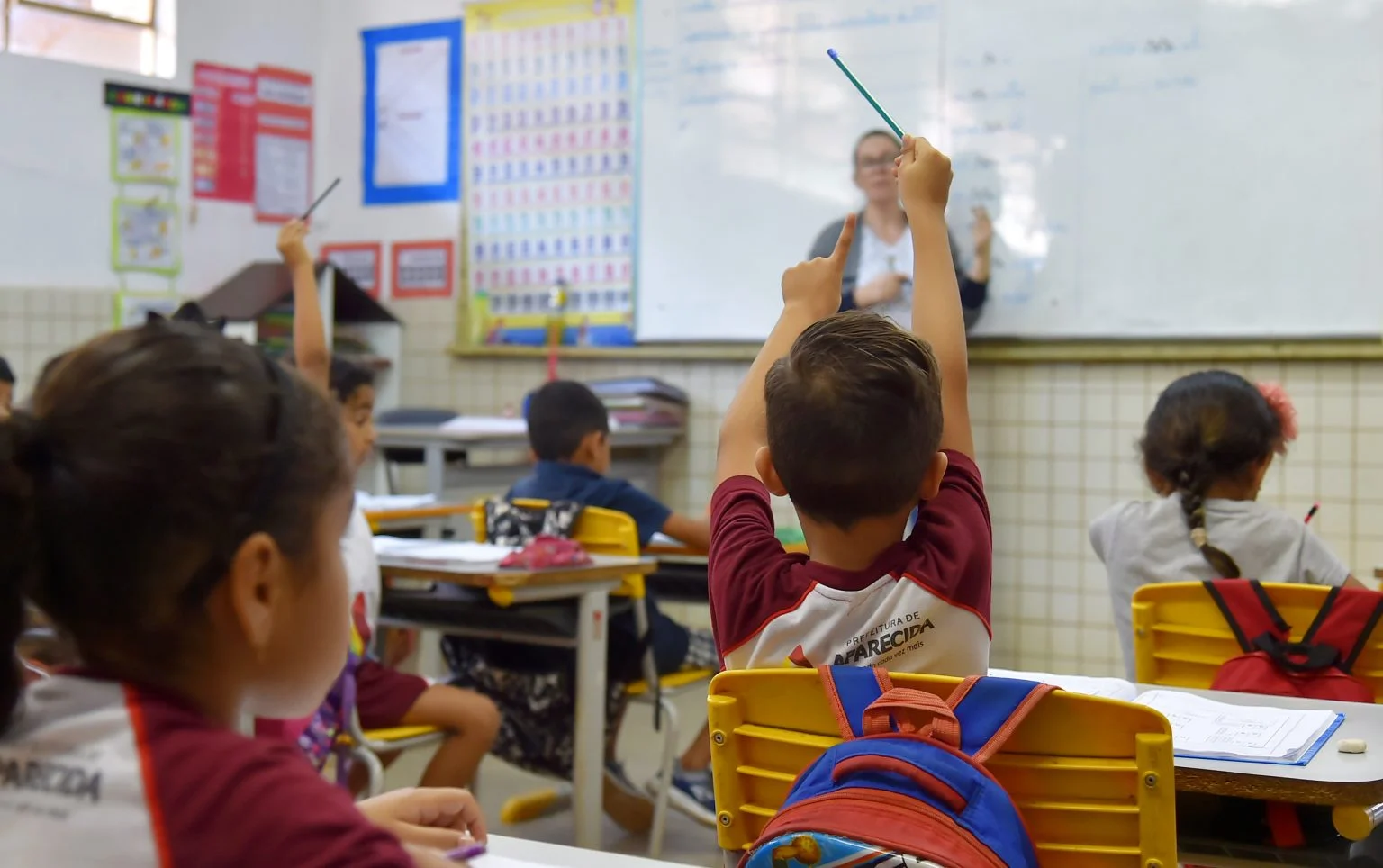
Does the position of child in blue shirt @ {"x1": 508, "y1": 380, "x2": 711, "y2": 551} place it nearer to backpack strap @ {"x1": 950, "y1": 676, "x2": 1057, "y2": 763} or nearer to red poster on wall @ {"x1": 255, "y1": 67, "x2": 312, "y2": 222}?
backpack strap @ {"x1": 950, "y1": 676, "x2": 1057, "y2": 763}

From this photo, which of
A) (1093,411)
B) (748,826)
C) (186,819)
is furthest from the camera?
(1093,411)

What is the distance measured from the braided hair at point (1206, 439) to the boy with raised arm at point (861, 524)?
3.59 feet

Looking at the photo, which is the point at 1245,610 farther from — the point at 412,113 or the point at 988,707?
the point at 412,113

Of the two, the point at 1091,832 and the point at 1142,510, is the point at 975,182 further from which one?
the point at 1091,832

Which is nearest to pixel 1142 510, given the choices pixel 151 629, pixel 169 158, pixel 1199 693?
pixel 1199 693

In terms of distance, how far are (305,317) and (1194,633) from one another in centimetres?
204

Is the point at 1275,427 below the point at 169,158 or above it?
below

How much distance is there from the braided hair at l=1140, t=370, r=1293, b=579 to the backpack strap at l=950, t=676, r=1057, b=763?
1274 mm

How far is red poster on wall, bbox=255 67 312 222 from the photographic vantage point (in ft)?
18.7

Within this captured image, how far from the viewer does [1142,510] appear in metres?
2.33

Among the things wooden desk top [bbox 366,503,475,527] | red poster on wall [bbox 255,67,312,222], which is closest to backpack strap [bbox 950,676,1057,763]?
wooden desk top [bbox 366,503,475,527]

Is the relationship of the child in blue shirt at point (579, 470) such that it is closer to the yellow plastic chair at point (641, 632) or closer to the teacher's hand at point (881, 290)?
the yellow plastic chair at point (641, 632)

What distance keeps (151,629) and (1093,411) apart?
4028 millimetres

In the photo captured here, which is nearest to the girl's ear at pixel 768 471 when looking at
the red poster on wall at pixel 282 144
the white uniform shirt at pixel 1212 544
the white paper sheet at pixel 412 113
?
the white uniform shirt at pixel 1212 544
